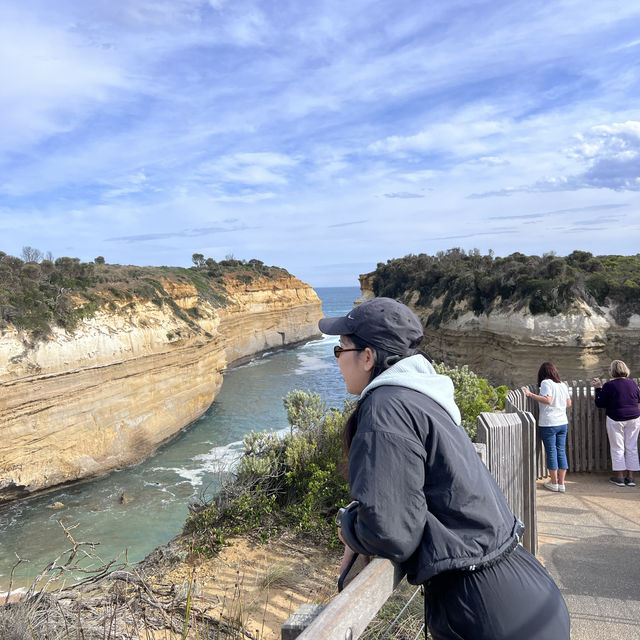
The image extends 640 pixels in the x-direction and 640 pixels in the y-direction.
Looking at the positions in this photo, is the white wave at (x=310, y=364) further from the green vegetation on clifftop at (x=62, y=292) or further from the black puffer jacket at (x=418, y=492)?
the black puffer jacket at (x=418, y=492)

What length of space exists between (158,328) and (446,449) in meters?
23.3

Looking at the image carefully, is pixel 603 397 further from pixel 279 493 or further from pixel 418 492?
pixel 418 492

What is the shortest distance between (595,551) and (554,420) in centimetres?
187

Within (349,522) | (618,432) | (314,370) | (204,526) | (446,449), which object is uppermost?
(446,449)

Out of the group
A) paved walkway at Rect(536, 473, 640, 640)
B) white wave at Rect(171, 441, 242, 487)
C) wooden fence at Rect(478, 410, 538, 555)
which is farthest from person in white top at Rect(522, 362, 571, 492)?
white wave at Rect(171, 441, 242, 487)

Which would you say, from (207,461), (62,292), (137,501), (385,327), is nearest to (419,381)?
(385,327)

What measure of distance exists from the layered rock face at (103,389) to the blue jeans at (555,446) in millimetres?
15999

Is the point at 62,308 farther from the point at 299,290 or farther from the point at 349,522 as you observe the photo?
the point at 299,290

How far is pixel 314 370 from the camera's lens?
1654 inches

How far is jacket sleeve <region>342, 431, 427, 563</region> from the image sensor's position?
1479 mm

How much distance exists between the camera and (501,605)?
5.18 ft

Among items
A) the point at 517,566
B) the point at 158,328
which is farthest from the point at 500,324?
the point at 517,566


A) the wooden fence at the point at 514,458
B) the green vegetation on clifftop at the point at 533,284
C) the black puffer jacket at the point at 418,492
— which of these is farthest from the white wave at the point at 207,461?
the black puffer jacket at the point at 418,492

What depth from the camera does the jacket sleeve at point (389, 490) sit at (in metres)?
1.48
